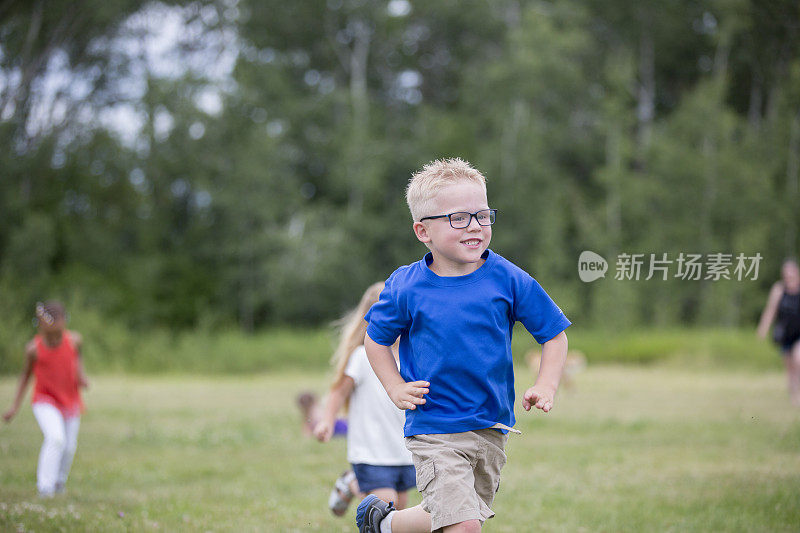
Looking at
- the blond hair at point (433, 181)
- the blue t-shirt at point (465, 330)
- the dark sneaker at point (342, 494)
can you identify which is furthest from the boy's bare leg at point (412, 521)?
the dark sneaker at point (342, 494)

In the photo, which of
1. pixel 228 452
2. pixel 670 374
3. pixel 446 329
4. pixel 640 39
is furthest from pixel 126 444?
pixel 640 39

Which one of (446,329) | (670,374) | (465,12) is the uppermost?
(465,12)

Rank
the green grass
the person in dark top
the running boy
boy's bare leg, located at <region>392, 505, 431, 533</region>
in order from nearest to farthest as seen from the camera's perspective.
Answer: the running boy → boy's bare leg, located at <region>392, 505, 431, 533</region> → the person in dark top → the green grass

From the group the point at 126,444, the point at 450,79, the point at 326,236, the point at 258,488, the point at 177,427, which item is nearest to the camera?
the point at 258,488

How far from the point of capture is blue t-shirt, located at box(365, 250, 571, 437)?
12.2 ft

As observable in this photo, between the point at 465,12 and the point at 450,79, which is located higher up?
the point at 465,12

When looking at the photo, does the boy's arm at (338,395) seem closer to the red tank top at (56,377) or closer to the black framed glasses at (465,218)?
the black framed glasses at (465,218)

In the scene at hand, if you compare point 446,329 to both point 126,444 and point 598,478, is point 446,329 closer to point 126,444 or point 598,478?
point 598,478

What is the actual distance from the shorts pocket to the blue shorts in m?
1.55

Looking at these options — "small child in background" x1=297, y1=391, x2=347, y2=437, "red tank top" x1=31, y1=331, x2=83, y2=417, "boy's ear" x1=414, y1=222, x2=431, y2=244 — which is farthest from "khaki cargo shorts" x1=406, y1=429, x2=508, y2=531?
"small child in background" x1=297, y1=391, x2=347, y2=437

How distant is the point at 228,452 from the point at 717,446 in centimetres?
579

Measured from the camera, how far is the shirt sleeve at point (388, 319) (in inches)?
151

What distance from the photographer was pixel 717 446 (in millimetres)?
9820

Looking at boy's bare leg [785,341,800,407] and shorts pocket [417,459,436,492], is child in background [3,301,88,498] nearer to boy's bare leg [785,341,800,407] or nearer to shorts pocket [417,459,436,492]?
shorts pocket [417,459,436,492]
